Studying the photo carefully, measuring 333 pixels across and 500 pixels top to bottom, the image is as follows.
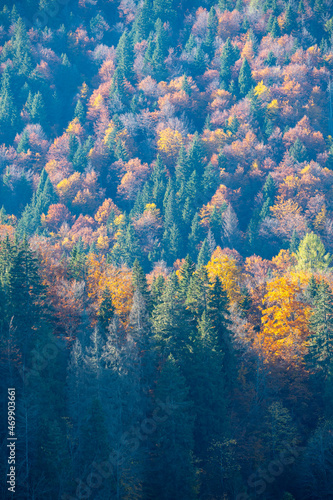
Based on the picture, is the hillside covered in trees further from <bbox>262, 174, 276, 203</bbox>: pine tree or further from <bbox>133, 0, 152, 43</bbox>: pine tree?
<bbox>133, 0, 152, 43</bbox>: pine tree

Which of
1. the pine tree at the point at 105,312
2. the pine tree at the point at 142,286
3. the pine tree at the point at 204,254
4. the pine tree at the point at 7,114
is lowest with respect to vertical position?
the pine tree at the point at 105,312

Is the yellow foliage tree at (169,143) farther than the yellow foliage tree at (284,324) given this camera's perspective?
Yes

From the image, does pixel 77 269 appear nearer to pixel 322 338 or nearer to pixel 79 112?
pixel 322 338

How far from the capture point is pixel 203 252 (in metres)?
112

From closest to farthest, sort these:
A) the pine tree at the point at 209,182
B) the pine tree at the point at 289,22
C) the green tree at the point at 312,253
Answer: the green tree at the point at 312,253 → the pine tree at the point at 209,182 → the pine tree at the point at 289,22

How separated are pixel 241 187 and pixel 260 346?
89320mm

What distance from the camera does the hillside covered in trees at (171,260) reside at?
46.1 metres

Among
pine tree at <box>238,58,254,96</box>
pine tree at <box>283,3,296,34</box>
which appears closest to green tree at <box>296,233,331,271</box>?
pine tree at <box>238,58,254,96</box>

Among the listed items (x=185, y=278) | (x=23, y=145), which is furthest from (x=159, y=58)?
(x=185, y=278)

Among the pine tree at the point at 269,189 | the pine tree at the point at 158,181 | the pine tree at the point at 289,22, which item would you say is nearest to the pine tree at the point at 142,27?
the pine tree at the point at 289,22

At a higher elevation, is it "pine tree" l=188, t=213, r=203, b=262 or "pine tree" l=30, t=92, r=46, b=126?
"pine tree" l=30, t=92, r=46, b=126

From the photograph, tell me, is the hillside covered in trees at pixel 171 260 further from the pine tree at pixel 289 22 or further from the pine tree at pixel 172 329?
the pine tree at pixel 289 22

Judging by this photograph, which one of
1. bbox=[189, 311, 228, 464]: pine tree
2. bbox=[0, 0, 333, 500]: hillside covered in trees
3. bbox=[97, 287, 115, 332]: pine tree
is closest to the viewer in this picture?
bbox=[0, 0, 333, 500]: hillside covered in trees

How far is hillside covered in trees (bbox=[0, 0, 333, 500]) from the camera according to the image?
46.1 meters
